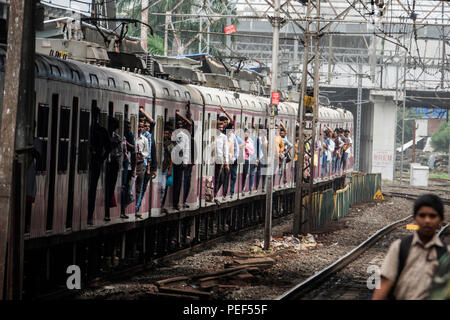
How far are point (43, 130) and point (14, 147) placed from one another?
2.28m

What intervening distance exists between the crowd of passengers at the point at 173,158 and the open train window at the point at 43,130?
188 cm

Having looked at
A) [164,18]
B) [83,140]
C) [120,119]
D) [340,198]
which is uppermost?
[164,18]

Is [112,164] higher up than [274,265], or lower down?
higher up

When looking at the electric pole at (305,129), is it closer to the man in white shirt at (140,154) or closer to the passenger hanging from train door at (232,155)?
the passenger hanging from train door at (232,155)

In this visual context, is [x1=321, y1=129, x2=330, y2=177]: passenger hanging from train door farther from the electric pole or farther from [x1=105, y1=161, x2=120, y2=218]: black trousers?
[x1=105, y1=161, x2=120, y2=218]: black trousers

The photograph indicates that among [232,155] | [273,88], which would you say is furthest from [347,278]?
[232,155]

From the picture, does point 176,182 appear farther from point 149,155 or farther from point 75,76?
point 75,76

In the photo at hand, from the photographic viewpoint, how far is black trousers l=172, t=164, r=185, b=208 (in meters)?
18.0

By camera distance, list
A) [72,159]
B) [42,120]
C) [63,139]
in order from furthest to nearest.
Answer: [72,159] → [63,139] → [42,120]

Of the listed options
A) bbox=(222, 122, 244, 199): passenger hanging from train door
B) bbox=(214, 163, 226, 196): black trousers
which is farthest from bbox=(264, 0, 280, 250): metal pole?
bbox=(222, 122, 244, 199): passenger hanging from train door

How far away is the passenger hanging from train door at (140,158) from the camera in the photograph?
15422 mm

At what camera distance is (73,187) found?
496 inches

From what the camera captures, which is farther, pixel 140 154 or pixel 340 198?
pixel 340 198

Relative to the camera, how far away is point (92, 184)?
44.2 ft
